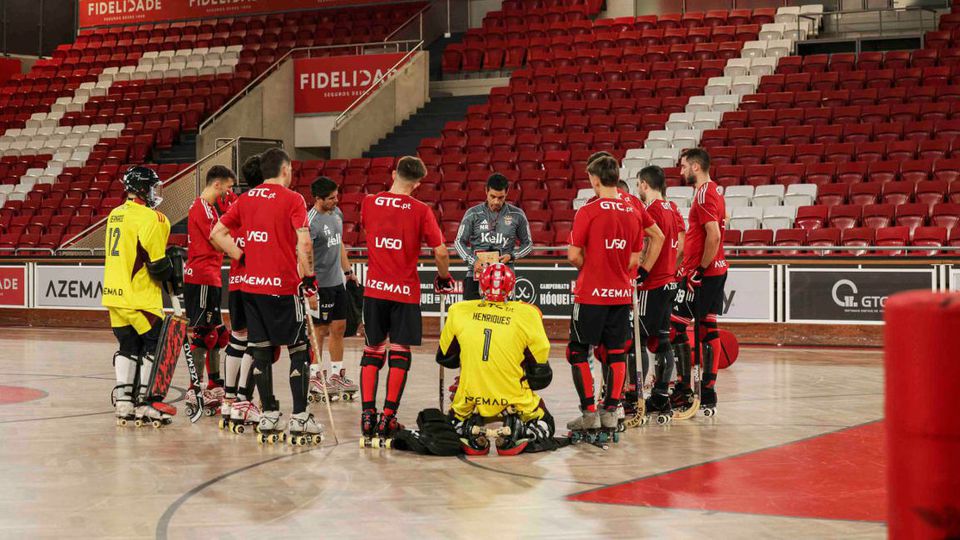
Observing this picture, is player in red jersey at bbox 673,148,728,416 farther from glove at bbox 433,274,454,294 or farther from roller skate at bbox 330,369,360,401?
roller skate at bbox 330,369,360,401

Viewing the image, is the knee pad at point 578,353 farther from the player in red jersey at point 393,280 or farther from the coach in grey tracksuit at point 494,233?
the coach in grey tracksuit at point 494,233

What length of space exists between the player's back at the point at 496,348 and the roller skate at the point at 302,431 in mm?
1162

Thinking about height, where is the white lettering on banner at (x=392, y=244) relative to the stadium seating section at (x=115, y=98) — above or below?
below

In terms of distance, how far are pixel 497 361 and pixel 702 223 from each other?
2.31 m

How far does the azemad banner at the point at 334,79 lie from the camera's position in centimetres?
2467

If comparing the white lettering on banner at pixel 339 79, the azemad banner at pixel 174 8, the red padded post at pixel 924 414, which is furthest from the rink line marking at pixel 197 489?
the azemad banner at pixel 174 8

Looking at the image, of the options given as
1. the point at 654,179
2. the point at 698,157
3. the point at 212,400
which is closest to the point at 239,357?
the point at 212,400

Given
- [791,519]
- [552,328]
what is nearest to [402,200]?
[791,519]

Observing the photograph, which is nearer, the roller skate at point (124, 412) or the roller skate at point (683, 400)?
the roller skate at point (124, 412)

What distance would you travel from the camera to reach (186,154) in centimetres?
2467

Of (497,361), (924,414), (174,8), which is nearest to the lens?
(924,414)


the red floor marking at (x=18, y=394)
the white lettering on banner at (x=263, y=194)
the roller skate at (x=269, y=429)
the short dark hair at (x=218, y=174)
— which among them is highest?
the short dark hair at (x=218, y=174)

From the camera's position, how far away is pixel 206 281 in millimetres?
8844

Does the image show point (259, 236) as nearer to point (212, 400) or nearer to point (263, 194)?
point (263, 194)
